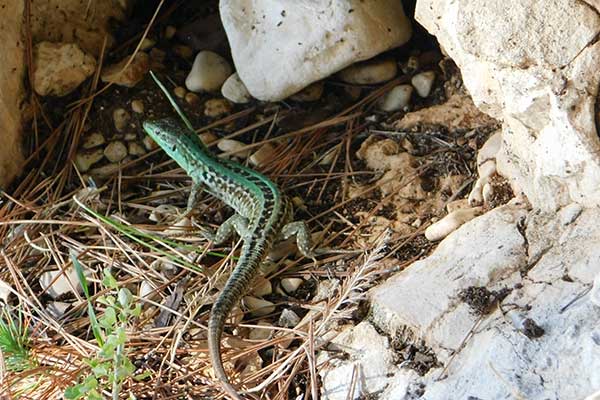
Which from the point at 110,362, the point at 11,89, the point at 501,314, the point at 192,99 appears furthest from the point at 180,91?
the point at 501,314

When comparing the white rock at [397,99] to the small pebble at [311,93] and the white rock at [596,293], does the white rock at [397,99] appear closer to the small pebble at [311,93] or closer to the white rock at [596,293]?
the small pebble at [311,93]

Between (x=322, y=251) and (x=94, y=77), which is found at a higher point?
(x=94, y=77)

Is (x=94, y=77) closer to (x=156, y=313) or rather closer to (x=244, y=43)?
(x=244, y=43)

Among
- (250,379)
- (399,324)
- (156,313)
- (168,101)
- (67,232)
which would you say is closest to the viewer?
(399,324)

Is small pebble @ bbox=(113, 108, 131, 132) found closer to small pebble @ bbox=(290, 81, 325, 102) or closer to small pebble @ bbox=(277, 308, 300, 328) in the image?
small pebble @ bbox=(290, 81, 325, 102)

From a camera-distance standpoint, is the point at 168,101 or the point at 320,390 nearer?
the point at 320,390

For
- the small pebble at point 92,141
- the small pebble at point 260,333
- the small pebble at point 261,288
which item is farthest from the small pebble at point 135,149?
the small pebble at point 260,333

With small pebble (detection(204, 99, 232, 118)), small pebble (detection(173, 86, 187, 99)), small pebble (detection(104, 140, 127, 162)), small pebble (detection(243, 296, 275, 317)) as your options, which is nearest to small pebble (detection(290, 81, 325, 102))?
small pebble (detection(204, 99, 232, 118))

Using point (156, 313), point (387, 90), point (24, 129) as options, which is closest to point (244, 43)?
point (387, 90)
